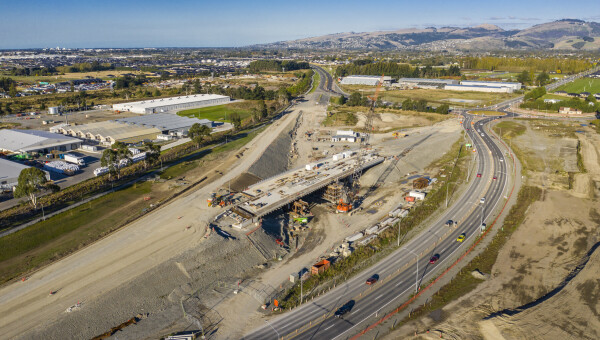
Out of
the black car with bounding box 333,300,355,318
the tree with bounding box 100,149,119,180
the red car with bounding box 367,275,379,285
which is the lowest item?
the black car with bounding box 333,300,355,318

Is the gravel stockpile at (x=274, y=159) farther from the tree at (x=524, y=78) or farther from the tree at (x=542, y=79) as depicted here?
the tree at (x=542, y=79)

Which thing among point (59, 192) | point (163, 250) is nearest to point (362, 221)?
point (163, 250)

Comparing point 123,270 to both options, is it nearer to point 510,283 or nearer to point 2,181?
point 2,181

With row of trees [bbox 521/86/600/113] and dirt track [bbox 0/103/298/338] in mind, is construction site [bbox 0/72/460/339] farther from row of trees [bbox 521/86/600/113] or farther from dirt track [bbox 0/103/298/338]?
row of trees [bbox 521/86/600/113]

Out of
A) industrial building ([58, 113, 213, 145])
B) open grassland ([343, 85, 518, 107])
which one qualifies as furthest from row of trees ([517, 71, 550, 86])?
industrial building ([58, 113, 213, 145])

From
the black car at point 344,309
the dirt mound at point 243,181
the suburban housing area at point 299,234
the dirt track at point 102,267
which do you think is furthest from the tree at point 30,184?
the black car at point 344,309

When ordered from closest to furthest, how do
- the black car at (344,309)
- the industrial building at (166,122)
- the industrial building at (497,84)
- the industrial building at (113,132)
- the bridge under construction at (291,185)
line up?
the black car at (344,309) < the bridge under construction at (291,185) < the industrial building at (113,132) < the industrial building at (166,122) < the industrial building at (497,84)

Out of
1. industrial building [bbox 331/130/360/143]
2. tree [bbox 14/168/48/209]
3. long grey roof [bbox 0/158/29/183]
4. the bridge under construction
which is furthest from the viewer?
industrial building [bbox 331/130/360/143]

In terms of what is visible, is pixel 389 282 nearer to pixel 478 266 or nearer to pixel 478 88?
pixel 478 266
